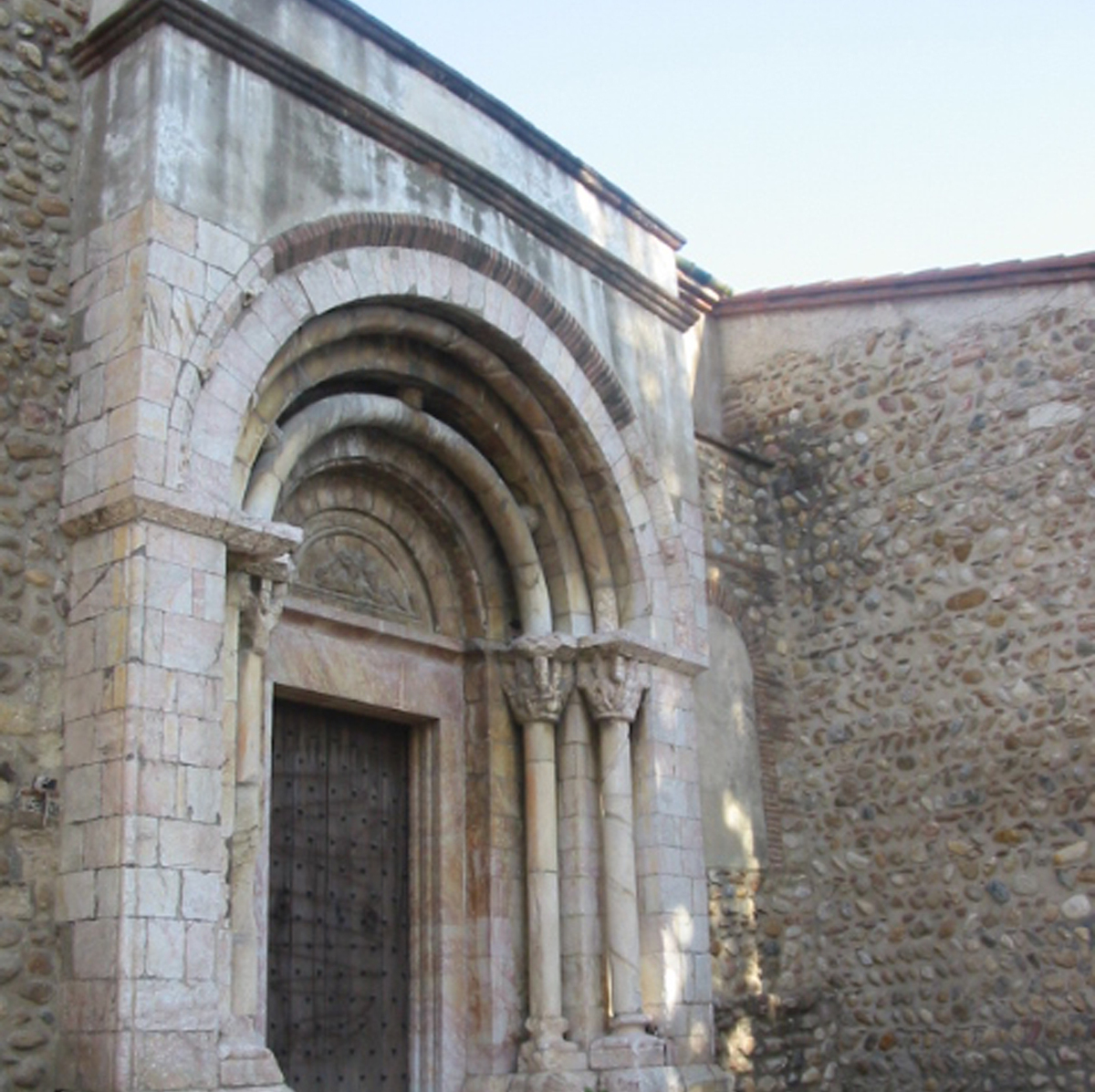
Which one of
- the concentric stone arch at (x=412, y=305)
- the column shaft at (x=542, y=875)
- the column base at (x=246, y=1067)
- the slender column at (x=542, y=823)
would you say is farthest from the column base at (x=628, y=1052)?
the column base at (x=246, y=1067)

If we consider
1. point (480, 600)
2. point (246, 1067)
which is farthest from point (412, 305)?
point (246, 1067)

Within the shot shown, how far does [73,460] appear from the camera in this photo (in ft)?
20.8

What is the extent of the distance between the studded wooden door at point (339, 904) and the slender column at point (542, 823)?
26.9 inches

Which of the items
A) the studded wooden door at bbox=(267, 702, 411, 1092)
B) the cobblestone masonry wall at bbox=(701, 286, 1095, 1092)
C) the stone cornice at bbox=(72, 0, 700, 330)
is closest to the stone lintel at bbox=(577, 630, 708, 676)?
the studded wooden door at bbox=(267, 702, 411, 1092)

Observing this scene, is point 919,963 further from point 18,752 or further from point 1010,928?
point 18,752

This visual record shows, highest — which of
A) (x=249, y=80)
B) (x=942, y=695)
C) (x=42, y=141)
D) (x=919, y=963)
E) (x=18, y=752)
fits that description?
(x=249, y=80)

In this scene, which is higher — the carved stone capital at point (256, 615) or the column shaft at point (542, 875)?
the carved stone capital at point (256, 615)

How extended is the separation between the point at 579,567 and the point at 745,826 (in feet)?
7.98

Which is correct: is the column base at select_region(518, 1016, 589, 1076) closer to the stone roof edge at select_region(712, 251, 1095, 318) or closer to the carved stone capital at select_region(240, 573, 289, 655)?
the carved stone capital at select_region(240, 573, 289, 655)

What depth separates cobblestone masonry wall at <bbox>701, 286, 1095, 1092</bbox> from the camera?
9.49 metres

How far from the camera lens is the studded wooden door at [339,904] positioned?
760 centimetres

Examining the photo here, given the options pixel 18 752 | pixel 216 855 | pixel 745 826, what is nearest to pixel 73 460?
pixel 18 752

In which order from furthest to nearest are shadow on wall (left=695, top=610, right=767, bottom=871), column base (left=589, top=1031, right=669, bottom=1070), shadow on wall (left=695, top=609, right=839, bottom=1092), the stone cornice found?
shadow on wall (left=695, top=610, right=767, bottom=871), shadow on wall (left=695, top=609, right=839, bottom=1092), column base (left=589, top=1031, right=669, bottom=1070), the stone cornice

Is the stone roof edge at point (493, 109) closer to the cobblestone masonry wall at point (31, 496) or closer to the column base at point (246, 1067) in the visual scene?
the cobblestone masonry wall at point (31, 496)
